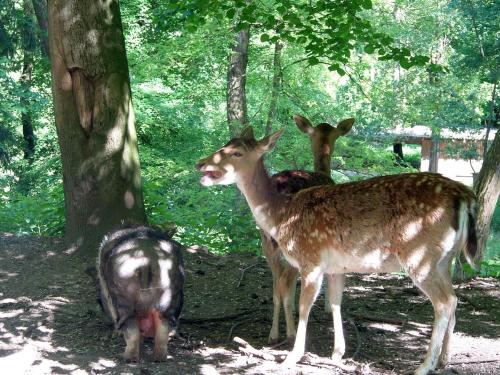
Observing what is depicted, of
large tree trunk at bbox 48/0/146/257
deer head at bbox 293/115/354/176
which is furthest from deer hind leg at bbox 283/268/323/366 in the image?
large tree trunk at bbox 48/0/146/257

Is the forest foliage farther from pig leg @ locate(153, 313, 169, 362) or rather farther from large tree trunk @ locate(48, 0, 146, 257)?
pig leg @ locate(153, 313, 169, 362)

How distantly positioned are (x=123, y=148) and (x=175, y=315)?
9.86 ft

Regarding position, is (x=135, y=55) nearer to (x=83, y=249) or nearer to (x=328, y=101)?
(x=328, y=101)

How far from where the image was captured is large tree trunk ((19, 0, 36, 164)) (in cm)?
1875

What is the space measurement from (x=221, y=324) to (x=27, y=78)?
1667 centimetres

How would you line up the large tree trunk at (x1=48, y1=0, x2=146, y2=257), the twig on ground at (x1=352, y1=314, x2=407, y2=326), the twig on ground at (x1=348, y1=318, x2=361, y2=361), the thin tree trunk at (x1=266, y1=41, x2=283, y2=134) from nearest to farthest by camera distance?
the twig on ground at (x1=348, y1=318, x2=361, y2=361)
the twig on ground at (x1=352, y1=314, x2=407, y2=326)
the large tree trunk at (x1=48, y1=0, x2=146, y2=257)
the thin tree trunk at (x1=266, y1=41, x2=283, y2=134)

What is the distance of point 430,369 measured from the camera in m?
5.16

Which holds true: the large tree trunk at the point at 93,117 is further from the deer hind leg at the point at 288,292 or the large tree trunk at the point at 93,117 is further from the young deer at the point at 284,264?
the deer hind leg at the point at 288,292

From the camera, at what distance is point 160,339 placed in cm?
569

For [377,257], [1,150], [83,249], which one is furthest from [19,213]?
[1,150]

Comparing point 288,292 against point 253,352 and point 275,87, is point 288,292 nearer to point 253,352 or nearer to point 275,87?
point 253,352

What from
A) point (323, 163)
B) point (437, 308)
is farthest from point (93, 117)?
point (437, 308)

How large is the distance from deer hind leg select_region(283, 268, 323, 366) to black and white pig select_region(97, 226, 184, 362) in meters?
1.05

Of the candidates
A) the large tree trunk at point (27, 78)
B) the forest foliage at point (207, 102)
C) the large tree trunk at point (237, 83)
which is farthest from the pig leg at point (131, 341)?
the large tree trunk at point (27, 78)
